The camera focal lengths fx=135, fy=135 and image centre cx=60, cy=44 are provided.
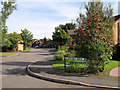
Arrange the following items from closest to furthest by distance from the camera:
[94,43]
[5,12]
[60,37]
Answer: [94,43]
[5,12]
[60,37]

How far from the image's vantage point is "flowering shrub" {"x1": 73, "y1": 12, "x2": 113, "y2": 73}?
8977 mm

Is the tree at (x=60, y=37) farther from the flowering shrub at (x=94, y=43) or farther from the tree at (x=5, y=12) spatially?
the flowering shrub at (x=94, y=43)

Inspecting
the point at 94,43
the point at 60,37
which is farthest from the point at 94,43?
the point at 60,37

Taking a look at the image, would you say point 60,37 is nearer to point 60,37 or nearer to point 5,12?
point 60,37

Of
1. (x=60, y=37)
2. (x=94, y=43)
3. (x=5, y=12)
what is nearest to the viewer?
(x=94, y=43)

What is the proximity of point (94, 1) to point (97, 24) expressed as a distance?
402 inches

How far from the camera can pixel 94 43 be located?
898 cm

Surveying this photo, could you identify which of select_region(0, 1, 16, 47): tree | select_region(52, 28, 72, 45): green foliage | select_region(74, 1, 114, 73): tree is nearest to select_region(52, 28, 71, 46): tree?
select_region(52, 28, 72, 45): green foliage

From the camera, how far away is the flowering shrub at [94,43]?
29.5ft

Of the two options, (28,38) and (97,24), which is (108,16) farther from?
(28,38)

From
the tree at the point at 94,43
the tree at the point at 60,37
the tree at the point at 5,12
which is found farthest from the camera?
the tree at the point at 60,37

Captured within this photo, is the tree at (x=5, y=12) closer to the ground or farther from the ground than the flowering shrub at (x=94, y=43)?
farther from the ground

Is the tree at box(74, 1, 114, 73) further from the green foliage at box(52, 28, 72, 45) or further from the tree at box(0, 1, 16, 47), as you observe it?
the green foliage at box(52, 28, 72, 45)

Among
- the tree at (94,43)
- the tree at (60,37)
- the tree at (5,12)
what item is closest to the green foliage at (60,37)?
the tree at (60,37)
